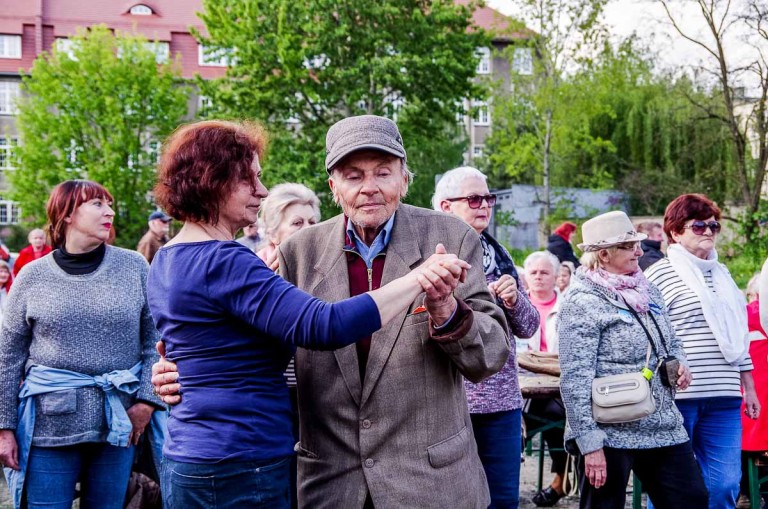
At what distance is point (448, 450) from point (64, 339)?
212 cm

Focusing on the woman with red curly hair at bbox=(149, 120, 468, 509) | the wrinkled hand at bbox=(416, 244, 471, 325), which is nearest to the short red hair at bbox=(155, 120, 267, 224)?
the woman with red curly hair at bbox=(149, 120, 468, 509)

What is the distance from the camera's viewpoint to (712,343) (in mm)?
4910

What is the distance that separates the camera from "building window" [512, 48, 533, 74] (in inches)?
1221

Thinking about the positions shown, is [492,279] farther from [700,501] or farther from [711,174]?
[711,174]

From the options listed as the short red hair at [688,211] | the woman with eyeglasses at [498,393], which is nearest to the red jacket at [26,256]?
the woman with eyeglasses at [498,393]

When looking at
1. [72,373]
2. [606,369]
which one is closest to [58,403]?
[72,373]

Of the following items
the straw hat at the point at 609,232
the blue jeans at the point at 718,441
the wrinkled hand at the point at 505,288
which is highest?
the straw hat at the point at 609,232

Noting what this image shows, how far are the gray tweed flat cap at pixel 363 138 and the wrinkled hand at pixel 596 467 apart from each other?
2.19 m

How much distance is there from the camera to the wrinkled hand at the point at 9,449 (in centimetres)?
371

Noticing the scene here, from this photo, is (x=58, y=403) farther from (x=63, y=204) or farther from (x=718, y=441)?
(x=718, y=441)

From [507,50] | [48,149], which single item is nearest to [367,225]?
[507,50]

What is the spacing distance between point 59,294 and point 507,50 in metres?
29.1

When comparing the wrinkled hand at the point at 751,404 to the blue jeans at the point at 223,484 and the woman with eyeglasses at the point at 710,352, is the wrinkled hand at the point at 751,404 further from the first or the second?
the blue jeans at the point at 223,484

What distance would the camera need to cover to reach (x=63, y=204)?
13.1ft
